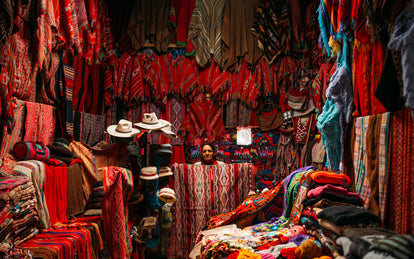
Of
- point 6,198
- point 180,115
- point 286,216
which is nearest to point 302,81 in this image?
point 180,115

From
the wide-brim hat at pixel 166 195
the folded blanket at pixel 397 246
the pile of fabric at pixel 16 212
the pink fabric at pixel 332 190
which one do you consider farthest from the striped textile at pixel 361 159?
the pile of fabric at pixel 16 212

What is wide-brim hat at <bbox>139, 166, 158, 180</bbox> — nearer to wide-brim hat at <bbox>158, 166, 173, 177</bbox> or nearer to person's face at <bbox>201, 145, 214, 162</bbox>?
wide-brim hat at <bbox>158, 166, 173, 177</bbox>

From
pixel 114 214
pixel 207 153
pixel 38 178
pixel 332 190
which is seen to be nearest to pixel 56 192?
pixel 38 178

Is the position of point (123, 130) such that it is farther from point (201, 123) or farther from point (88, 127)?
point (201, 123)

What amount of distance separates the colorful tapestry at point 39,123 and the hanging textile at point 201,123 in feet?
7.53

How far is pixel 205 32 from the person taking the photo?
540cm

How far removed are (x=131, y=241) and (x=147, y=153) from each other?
0.98 m

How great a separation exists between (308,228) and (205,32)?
404cm

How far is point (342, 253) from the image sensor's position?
1663 millimetres

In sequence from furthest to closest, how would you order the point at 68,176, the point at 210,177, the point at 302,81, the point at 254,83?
the point at 254,83 < the point at 302,81 < the point at 210,177 < the point at 68,176

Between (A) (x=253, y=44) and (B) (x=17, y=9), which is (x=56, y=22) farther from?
(A) (x=253, y=44)

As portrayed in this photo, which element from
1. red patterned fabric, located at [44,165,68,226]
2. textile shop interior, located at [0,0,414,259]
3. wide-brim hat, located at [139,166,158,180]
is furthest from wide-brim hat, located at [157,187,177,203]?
red patterned fabric, located at [44,165,68,226]

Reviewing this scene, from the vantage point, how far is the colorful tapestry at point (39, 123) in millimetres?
3041

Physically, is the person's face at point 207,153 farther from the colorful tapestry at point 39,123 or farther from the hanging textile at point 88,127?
the colorful tapestry at point 39,123
